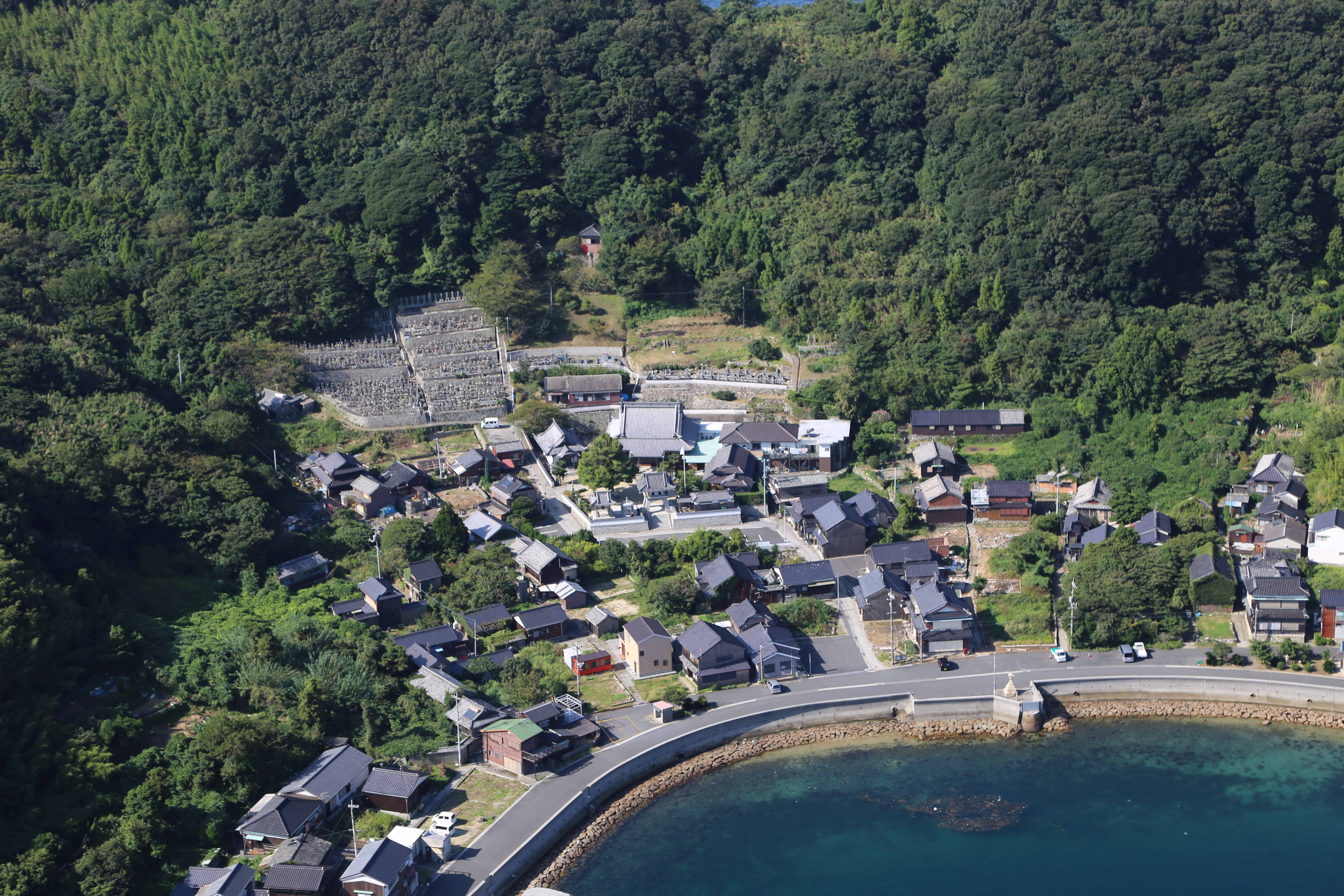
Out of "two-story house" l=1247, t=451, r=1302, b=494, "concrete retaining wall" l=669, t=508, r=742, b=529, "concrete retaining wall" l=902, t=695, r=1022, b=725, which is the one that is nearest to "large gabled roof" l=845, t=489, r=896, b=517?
"concrete retaining wall" l=669, t=508, r=742, b=529

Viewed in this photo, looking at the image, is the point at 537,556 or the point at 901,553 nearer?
the point at 537,556

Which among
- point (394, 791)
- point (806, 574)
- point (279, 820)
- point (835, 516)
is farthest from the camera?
point (835, 516)

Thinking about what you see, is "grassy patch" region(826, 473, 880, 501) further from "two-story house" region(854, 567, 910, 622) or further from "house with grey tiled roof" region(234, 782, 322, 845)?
"house with grey tiled roof" region(234, 782, 322, 845)

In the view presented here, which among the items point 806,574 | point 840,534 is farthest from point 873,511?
point 806,574

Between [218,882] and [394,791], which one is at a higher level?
[394,791]

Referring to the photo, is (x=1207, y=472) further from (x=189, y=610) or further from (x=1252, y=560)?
(x=189, y=610)

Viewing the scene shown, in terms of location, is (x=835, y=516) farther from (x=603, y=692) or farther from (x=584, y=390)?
(x=584, y=390)

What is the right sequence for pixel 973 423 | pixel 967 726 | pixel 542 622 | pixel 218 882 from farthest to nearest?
pixel 973 423
pixel 542 622
pixel 967 726
pixel 218 882
